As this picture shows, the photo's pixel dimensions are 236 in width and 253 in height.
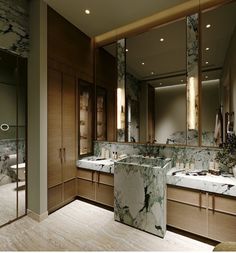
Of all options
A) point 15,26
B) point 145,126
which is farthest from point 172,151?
point 15,26

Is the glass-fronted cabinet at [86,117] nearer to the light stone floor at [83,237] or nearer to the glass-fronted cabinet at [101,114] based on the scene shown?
the glass-fronted cabinet at [101,114]

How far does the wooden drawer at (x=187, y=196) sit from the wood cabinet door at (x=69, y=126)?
1.72 m

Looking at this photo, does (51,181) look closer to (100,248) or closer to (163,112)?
(100,248)

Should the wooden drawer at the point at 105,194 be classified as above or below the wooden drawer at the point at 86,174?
below

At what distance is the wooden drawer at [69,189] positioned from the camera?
3129mm

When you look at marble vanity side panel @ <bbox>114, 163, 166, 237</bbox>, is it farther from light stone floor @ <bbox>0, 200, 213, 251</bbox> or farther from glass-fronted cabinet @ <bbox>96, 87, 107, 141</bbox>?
glass-fronted cabinet @ <bbox>96, 87, 107, 141</bbox>

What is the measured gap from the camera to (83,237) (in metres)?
2.29

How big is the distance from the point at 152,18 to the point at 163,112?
158 centimetres

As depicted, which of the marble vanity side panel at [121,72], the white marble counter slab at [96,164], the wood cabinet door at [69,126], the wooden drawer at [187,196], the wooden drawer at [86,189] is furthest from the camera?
the marble vanity side panel at [121,72]

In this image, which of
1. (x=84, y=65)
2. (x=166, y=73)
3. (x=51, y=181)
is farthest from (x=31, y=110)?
(x=166, y=73)

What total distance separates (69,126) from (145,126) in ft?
4.35

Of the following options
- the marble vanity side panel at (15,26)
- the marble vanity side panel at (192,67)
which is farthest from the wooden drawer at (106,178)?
the marble vanity side panel at (15,26)

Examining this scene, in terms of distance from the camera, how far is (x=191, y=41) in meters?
2.72

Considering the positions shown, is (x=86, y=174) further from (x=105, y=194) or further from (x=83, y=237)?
(x=83, y=237)
